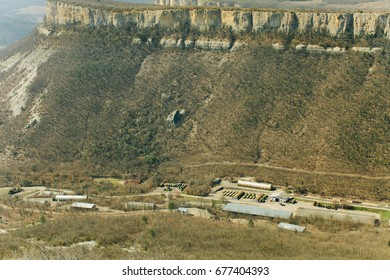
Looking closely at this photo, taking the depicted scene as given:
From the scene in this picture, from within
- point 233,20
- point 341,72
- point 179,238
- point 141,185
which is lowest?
point 141,185

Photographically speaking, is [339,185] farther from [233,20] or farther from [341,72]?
[233,20]

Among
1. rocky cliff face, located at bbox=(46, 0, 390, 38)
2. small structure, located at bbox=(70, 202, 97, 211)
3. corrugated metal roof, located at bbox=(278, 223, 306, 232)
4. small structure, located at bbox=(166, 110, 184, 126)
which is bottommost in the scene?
small structure, located at bbox=(70, 202, 97, 211)

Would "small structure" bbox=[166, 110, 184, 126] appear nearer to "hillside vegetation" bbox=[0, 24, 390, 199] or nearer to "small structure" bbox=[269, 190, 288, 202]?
"hillside vegetation" bbox=[0, 24, 390, 199]

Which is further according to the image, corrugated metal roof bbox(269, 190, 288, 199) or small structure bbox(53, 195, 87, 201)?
small structure bbox(53, 195, 87, 201)

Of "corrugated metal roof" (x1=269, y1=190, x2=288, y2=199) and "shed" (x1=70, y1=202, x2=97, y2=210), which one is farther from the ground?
"shed" (x1=70, y1=202, x2=97, y2=210)

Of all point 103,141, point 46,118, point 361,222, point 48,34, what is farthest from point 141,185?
point 48,34

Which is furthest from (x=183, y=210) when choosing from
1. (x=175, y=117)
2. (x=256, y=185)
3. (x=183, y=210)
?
(x=175, y=117)

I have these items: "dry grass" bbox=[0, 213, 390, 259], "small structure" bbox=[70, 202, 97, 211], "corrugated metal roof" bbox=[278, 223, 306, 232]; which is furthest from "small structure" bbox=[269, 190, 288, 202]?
"small structure" bbox=[70, 202, 97, 211]
